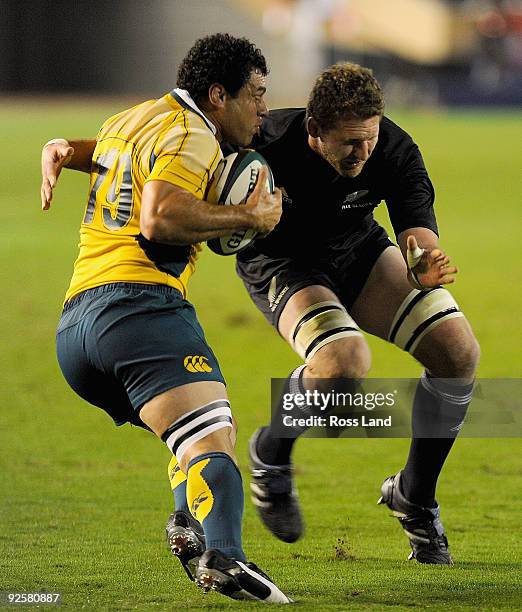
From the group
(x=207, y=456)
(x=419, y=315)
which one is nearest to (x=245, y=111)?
(x=207, y=456)

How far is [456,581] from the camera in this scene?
504cm

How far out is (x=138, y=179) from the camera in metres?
4.74

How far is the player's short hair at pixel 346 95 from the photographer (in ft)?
18.1

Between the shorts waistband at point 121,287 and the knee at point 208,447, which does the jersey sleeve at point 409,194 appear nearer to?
the shorts waistband at point 121,287

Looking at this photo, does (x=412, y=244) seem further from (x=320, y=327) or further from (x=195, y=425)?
(x=195, y=425)

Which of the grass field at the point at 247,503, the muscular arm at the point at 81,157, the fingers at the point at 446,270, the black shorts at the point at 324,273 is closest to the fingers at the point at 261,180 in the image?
the muscular arm at the point at 81,157

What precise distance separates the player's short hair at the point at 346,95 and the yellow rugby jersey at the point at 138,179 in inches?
34.5

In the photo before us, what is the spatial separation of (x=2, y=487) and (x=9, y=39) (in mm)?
41069

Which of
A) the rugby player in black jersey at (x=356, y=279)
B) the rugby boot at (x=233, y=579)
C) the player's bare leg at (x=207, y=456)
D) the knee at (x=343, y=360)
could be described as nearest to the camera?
the rugby boot at (x=233, y=579)

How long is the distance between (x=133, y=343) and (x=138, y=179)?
2.14 feet

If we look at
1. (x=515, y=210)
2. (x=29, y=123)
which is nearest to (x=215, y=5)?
(x=29, y=123)

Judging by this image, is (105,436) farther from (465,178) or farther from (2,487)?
(465,178)

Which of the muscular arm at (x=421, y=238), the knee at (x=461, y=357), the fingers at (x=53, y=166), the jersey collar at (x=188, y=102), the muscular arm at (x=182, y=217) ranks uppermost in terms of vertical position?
the jersey collar at (x=188, y=102)

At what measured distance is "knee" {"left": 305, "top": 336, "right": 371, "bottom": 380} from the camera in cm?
574
